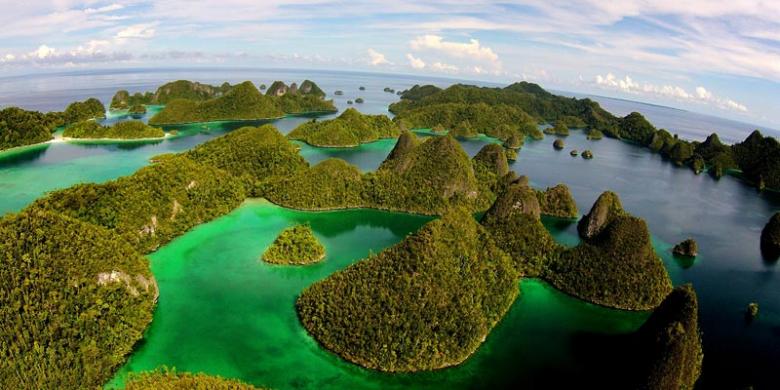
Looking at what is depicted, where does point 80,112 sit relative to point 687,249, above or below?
above

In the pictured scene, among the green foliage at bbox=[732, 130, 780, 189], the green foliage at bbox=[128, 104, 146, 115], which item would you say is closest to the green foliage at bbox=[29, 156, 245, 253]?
the green foliage at bbox=[732, 130, 780, 189]

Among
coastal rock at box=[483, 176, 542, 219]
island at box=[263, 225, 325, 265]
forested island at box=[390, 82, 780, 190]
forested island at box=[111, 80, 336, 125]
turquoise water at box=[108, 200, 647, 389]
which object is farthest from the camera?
forested island at box=[111, 80, 336, 125]

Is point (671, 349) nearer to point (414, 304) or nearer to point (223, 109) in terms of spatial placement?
point (414, 304)

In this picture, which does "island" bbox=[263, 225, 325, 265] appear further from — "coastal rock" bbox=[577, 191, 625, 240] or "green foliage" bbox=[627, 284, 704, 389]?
"coastal rock" bbox=[577, 191, 625, 240]

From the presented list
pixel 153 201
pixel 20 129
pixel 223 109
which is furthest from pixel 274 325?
pixel 223 109

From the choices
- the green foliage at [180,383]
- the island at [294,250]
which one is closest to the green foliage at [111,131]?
the island at [294,250]
